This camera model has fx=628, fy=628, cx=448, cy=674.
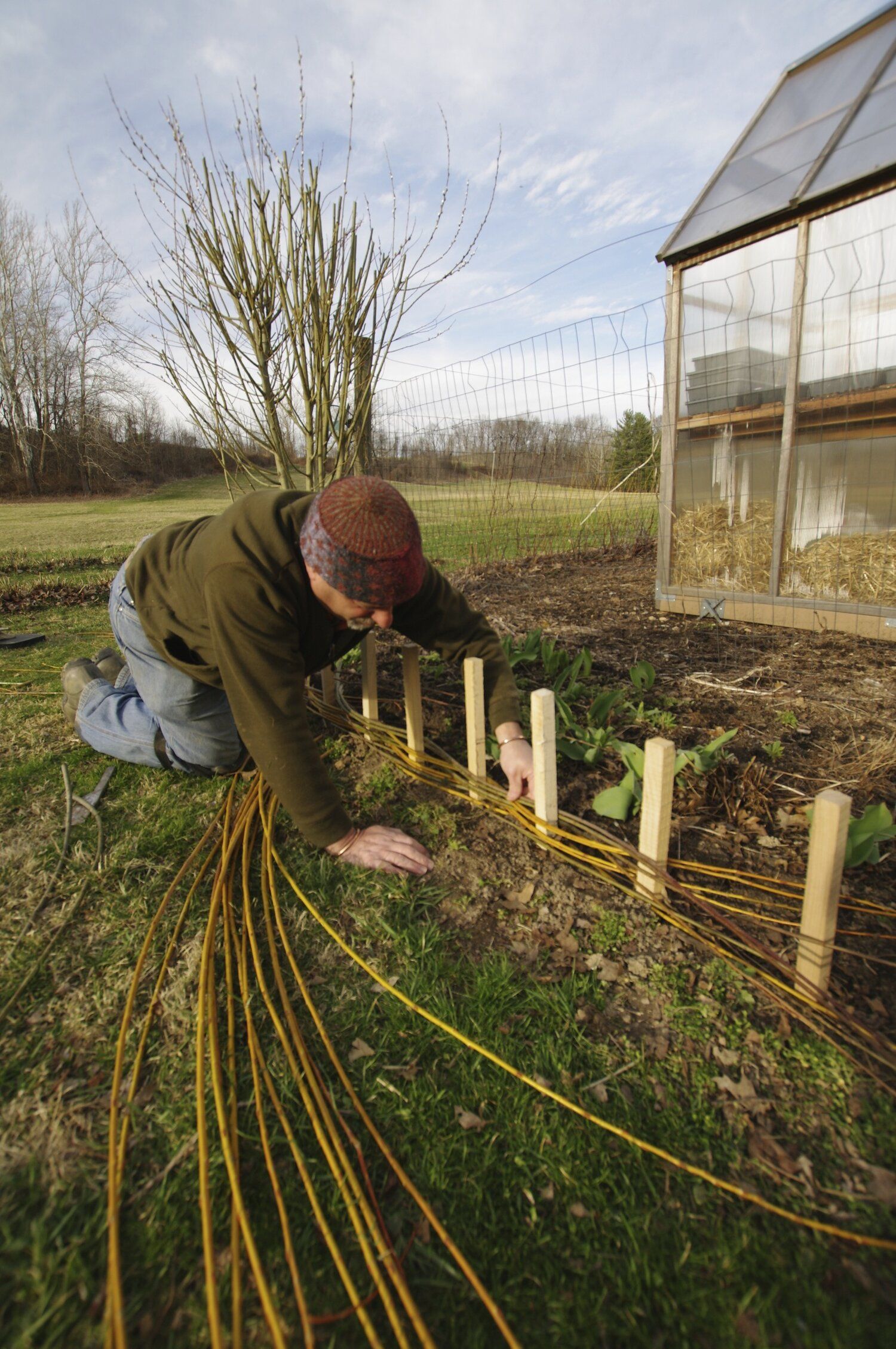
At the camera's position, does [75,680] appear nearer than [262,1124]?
No

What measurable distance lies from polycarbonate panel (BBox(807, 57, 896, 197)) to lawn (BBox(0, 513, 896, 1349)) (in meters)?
4.47

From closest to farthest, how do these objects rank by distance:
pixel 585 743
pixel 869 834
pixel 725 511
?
1. pixel 869 834
2. pixel 585 743
3. pixel 725 511

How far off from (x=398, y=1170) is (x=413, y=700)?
1.57 m

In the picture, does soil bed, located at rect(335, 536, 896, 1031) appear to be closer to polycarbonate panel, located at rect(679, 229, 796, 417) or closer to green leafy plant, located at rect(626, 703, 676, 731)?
green leafy plant, located at rect(626, 703, 676, 731)

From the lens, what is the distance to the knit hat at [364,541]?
1.56 meters

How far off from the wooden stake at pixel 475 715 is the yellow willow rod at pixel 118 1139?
3.29 feet

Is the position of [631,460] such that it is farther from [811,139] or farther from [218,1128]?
[218,1128]

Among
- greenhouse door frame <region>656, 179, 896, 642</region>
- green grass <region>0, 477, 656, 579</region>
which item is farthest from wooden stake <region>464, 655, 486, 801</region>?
green grass <region>0, 477, 656, 579</region>

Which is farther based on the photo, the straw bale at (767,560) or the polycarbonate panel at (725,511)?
the polycarbonate panel at (725,511)

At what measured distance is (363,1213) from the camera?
1.17 metres

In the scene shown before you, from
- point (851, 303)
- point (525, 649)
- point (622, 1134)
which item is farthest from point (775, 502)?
point (622, 1134)

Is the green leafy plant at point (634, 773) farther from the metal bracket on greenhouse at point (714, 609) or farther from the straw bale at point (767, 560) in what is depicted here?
the metal bracket on greenhouse at point (714, 609)

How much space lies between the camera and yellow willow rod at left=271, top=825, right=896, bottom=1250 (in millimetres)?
1120

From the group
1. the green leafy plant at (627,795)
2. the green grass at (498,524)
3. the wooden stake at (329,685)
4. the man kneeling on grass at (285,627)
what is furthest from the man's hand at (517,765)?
the green grass at (498,524)
